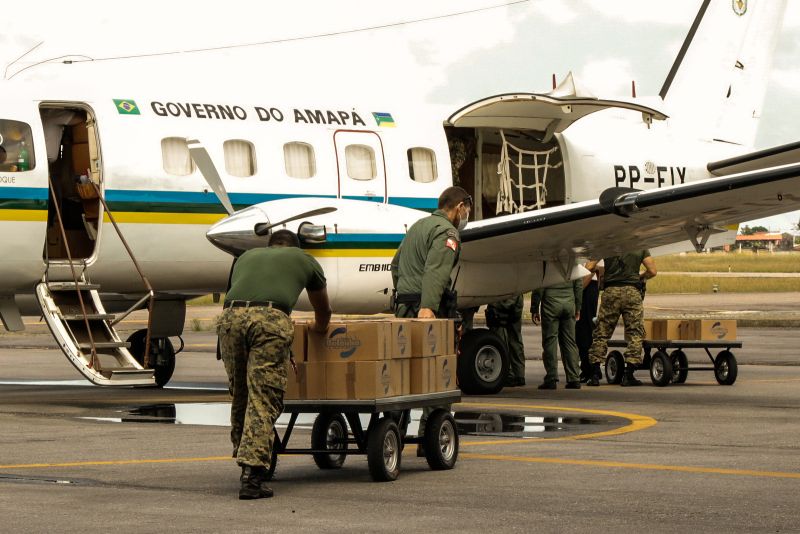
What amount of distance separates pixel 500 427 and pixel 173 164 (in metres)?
6.00

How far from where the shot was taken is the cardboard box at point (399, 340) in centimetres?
994

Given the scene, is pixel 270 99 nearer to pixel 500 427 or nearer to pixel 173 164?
pixel 173 164

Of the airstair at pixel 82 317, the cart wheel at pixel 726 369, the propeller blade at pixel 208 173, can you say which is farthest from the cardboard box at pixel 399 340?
the cart wheel at pixel 726 369

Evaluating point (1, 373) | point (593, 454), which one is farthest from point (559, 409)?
point (1, 373)

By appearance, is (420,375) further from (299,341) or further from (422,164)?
(422,164)

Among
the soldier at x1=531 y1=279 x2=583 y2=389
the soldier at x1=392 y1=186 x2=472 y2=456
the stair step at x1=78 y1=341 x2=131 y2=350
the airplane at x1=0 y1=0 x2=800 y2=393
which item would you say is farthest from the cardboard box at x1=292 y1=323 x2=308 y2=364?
the soldier at x1=531 y1=279 x2=583 y2=389

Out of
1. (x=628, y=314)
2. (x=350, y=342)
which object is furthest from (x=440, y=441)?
(x=628, y=314)

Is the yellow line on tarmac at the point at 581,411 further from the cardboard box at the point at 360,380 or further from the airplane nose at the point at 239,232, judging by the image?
the airplane nose at the point at 239,232

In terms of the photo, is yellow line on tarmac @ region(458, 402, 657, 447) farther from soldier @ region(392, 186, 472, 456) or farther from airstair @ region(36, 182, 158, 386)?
airstair @ region(36, 182, 158, 386)

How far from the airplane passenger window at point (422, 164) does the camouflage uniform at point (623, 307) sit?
109 inches

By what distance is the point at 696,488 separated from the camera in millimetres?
9031

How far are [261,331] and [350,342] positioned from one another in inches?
33.4

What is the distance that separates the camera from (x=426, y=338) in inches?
403

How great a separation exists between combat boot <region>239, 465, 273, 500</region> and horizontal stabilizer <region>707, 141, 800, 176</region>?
37.9 feet
